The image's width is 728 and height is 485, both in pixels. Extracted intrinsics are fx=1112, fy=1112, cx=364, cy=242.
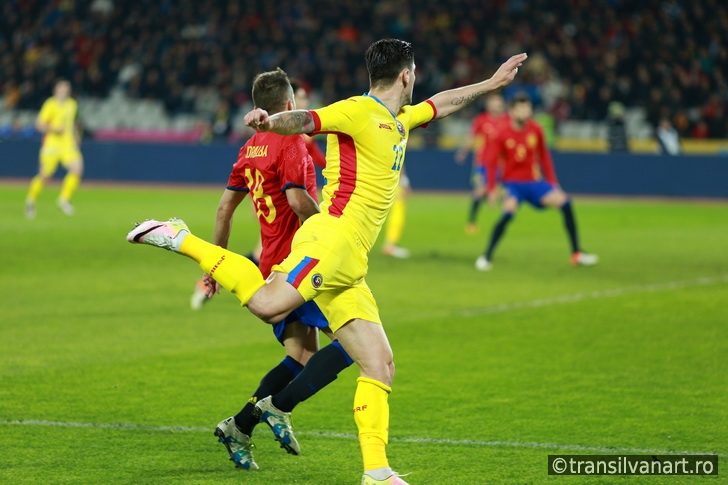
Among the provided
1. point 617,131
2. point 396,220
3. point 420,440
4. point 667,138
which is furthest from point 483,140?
point 420,440

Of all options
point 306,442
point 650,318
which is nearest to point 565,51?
point 650,318


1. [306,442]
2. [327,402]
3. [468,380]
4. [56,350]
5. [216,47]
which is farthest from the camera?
[216,47]

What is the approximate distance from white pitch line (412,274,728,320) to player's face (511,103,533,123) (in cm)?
283

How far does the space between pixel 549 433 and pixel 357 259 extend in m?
1.90

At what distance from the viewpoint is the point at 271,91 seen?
5684mm

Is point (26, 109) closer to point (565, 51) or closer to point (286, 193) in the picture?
point (565, 51)

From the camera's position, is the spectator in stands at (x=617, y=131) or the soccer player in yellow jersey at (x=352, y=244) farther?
the spectator in stands at (x=617, y=131)

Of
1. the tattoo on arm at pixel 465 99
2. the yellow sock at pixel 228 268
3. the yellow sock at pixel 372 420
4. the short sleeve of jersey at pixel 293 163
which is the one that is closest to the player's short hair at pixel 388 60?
the tattoo on arm at pixel 465 99

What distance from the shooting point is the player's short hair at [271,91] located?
5680 mm

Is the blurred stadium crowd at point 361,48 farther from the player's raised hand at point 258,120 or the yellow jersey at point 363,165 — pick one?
the player's raised hand at point 258,120

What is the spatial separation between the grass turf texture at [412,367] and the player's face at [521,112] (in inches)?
74.5

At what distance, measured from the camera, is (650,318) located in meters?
10.3

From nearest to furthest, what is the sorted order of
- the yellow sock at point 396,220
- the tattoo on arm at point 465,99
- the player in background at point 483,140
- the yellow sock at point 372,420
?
the yellow sock at point 372,420 → the tattoo on arm at point 465,99 → the yellow sock at point 396,220 → the player in background at point 483,140

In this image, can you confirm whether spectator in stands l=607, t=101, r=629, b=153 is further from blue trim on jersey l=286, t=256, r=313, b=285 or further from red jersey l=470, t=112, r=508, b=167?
blue trim on jersey l=286, t=256, r=313, b=285
